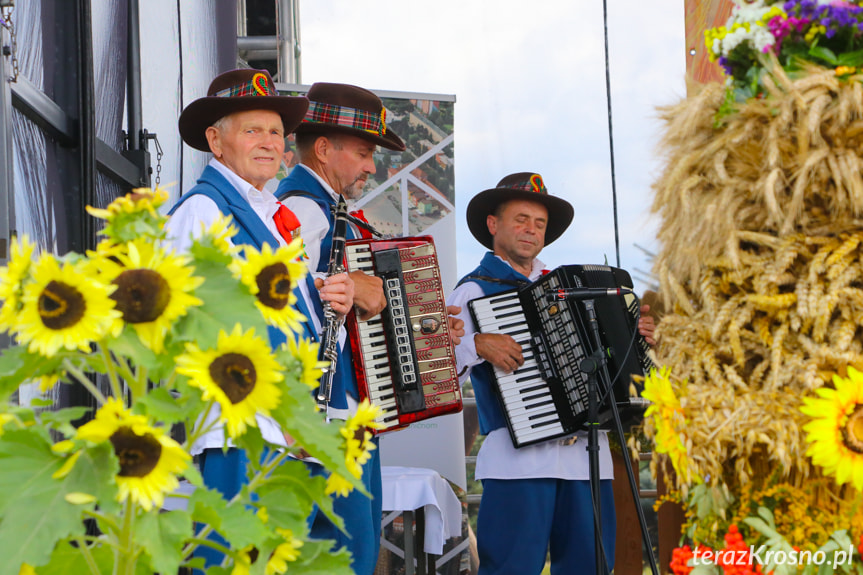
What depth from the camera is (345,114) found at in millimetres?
2936

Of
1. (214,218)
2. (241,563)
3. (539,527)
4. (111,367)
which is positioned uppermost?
(214,218)

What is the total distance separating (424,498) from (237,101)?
6.38 feet

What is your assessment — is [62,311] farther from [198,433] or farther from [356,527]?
[356,527]

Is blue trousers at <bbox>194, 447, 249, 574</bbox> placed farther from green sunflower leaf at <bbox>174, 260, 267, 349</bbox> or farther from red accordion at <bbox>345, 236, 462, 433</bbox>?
green sunflower leaf at <bbox>174, 260, 267, 349</bbox>

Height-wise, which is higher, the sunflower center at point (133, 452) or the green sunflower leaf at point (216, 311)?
the green sunflower leaf at point (216, 311)

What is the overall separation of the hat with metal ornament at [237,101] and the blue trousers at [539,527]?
1697mm

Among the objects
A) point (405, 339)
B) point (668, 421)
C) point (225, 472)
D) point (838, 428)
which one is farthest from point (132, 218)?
point (405, 339)

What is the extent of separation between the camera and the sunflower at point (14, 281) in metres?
0.84

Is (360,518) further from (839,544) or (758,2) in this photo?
(758,2)

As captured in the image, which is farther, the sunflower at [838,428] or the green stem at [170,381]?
the sunflower at [838,428]

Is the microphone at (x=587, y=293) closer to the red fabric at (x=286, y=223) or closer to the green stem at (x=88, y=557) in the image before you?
the red fabric at (x=286, y=223)

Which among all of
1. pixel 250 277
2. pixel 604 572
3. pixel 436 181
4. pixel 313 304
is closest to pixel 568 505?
pixel 604 572

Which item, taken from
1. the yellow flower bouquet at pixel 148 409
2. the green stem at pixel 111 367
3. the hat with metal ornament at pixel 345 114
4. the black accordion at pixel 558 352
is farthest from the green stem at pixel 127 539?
the black accordion at pixel 558 352

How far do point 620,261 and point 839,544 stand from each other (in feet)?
8.51
